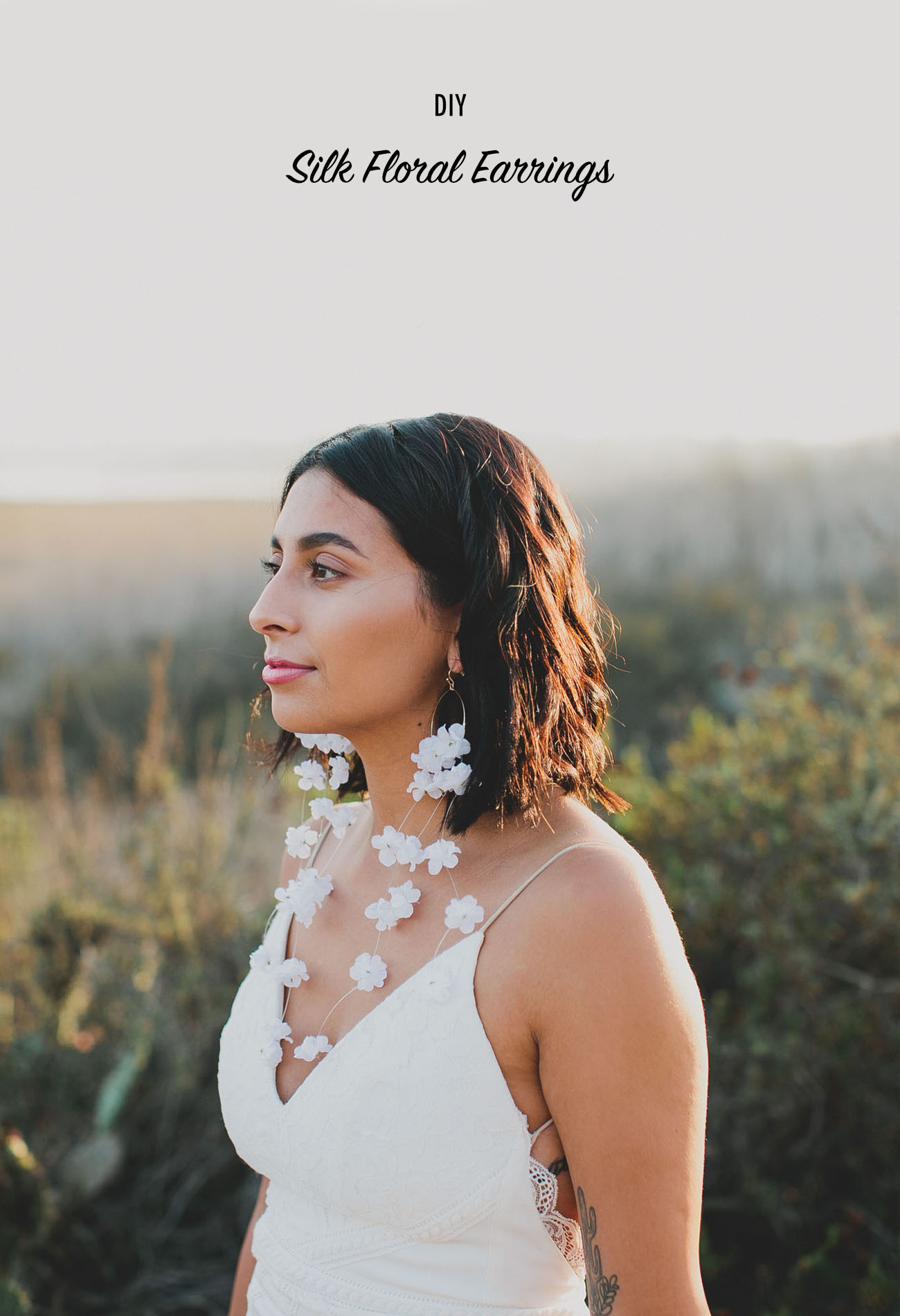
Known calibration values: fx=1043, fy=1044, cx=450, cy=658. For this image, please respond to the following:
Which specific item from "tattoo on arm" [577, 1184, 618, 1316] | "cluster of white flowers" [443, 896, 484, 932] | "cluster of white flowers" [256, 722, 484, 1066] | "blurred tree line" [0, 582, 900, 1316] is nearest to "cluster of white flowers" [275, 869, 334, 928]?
"cluster of white flowers" [256, 722, 484, 1066]

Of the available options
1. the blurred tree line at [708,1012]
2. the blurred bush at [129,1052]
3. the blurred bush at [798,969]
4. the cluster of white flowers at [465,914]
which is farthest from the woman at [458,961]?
the blurred bush at [798,969]

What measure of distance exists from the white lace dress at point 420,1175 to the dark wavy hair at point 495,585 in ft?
1.08

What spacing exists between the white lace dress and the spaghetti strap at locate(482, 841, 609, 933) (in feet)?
0.11

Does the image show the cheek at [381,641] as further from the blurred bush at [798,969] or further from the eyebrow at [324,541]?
the blurred bush at [798,969]

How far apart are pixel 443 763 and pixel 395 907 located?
256 millimetres

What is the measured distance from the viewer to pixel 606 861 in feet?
5.02

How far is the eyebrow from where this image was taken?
1772 millimetres

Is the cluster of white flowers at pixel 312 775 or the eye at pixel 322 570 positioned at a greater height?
the eye at pixel 322 570

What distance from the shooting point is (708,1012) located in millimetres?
3609

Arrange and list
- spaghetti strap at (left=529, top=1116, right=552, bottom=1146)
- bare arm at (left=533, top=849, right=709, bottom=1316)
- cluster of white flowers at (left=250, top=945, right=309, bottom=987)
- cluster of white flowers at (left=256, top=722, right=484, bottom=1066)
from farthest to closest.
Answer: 1. cluster of white flowers at (left=250, top=945, right=309, bottom=987)
2. cluster of white flowers at (left=256, top=722, right=484, bottom=1066)
3. spaghetti strap at (left=529, top=1116, right=552, bottom=1146)
4. bare arm at (left=533, top=849, right=709, bottom=1316)

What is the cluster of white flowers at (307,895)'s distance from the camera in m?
2.00

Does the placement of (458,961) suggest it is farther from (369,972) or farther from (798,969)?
(798,969)

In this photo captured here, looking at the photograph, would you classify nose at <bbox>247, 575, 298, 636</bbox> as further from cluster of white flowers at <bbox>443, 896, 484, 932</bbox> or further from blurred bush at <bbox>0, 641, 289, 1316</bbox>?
blurred bush at <bbox>0, 641, 289, 1316</bbox>

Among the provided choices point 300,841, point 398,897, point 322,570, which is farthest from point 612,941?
point 300,841
